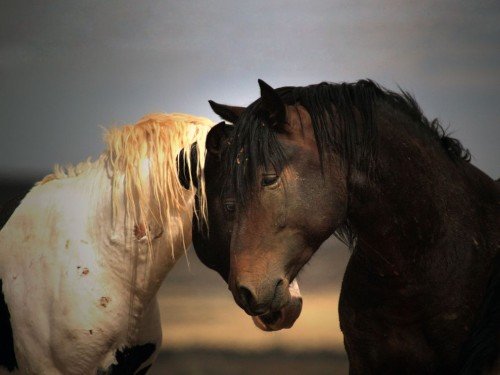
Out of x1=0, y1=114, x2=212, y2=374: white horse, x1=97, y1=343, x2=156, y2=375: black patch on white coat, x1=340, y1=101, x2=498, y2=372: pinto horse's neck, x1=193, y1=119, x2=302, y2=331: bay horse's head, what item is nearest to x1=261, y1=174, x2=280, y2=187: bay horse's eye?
x1=340, y1=101, x2=498, y2=372: pinto horse's neck

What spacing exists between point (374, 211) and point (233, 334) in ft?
4.71

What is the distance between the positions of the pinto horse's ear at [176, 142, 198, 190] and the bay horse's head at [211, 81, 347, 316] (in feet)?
1.00

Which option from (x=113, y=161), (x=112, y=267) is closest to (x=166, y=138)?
(x=113, y=161)

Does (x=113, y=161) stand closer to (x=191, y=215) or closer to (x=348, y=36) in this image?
(x=191, y=215)

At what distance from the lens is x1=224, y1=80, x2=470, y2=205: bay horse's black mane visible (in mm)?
1082

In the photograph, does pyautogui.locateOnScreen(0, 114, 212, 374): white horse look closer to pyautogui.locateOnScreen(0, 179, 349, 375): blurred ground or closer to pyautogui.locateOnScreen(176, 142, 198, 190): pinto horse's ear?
pyautogui.locateOnScreen(176, 142, 198, 190): pinto horse's ear

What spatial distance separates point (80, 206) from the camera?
144 cm

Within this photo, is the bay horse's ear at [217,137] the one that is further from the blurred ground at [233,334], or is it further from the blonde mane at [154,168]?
the blurred ground at [233,334]

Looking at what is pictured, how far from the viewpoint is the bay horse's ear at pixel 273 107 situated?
1084mm

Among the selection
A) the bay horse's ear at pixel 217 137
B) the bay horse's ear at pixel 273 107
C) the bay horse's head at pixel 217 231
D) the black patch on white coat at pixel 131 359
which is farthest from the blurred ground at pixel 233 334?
the bay horse's ear at pixel 273 107

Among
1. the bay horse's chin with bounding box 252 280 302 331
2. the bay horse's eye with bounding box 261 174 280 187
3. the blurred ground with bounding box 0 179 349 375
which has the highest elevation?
the bay horse's eye with bounding box 261 174 280 187

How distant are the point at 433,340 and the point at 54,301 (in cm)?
68

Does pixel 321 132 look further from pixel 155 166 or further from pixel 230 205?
pixel 155 166

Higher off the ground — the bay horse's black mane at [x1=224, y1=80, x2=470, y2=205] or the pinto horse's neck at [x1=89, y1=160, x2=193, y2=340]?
the bay horse's black mane at [x1=224, y1=80, x2=470, y2=205]
